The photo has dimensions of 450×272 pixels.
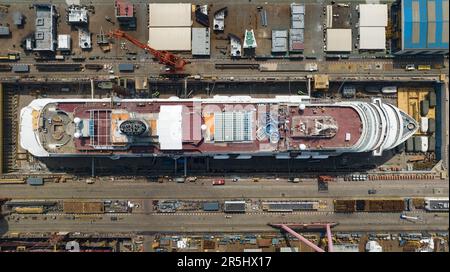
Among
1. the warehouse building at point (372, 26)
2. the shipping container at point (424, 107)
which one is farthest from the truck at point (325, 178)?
the warehouse building at point (372, 26)

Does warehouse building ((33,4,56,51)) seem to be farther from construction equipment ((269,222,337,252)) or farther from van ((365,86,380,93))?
van ((365,86,380,93))

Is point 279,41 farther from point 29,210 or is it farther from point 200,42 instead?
point 29,210

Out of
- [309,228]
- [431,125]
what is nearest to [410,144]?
[431,125]

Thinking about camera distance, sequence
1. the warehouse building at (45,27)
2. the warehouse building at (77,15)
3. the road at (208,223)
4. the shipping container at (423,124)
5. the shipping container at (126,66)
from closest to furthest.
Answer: the warehouse building at (45,27), the warehouse building at (77,15), the shipping container at (126,66), the road at (208,223), the shipping container at (423,124)

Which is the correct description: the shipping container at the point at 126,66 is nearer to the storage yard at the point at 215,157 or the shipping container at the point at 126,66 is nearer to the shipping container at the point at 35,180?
the storage yard at the point at 215,157

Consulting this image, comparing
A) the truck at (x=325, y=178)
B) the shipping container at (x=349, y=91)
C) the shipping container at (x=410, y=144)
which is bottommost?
the truck at (x=325, y=178)

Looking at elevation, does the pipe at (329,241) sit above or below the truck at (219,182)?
below

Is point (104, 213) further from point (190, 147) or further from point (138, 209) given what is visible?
point (190, 147)
